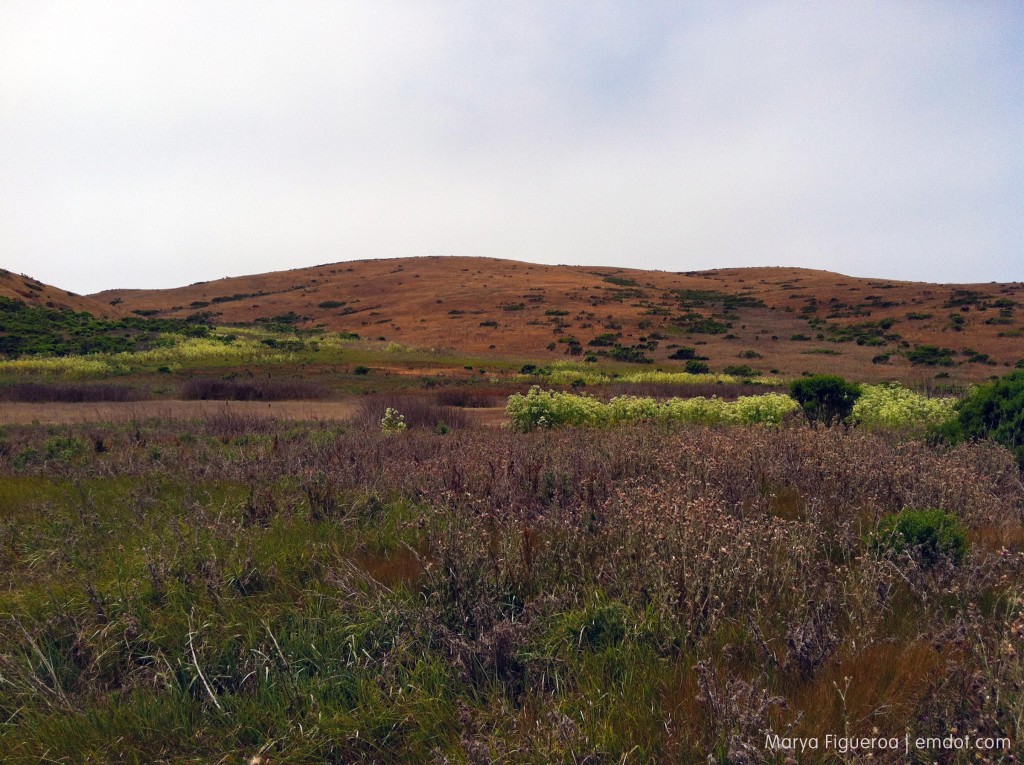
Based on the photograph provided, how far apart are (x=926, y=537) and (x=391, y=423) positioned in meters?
10.4

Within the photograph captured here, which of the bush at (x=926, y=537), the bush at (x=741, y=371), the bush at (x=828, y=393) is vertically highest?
the bush at (x=926, y=537)

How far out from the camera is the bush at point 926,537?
382 cm

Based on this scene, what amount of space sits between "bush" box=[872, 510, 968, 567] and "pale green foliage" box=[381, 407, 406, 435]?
782 centimetres

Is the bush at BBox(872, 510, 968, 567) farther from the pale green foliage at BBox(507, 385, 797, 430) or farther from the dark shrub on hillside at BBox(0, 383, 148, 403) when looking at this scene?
the dark shrub on hillside at BBox(0, 383, 148, 403)

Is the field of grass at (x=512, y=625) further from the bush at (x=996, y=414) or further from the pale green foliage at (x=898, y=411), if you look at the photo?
the pale green foliage at (x=898, y=411)

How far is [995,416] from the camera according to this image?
829 centimetres

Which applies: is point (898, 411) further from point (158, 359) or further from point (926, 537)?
point (158, 359)

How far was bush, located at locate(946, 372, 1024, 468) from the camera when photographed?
7.61m

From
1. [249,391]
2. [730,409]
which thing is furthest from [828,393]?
[249,391]

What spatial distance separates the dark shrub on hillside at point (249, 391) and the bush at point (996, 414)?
18.9 metres

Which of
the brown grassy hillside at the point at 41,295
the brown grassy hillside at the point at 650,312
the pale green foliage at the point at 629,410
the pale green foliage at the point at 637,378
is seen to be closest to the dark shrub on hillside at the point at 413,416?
the pale green foliage at the point at 629,410

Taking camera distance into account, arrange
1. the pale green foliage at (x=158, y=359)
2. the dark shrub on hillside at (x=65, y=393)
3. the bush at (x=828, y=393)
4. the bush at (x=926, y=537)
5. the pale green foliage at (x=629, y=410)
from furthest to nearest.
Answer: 1. the pale green foliage at (x=158, y=359)
2. the dark shrub on hillside at (x=65, y=393)
3. the bush at (x=828, y=393)
4. the pale green foliage at (x=629, y=410)
5. the bush at (x=926, y=537)

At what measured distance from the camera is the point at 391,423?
13.2 metres

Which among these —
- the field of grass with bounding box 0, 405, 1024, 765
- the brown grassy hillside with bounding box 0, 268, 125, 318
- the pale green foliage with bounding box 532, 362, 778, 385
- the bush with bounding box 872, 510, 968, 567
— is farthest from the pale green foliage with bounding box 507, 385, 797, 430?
the brown grassy hillside with bounding box 0, 268, 125, 318
